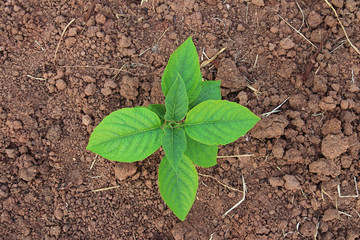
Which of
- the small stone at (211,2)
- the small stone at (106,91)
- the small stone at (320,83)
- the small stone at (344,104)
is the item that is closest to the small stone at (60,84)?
the small stone at (106,91)

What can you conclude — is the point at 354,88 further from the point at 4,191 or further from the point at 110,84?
the point at 4,191

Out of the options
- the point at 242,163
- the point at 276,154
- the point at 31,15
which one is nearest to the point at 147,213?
the point at 242,163

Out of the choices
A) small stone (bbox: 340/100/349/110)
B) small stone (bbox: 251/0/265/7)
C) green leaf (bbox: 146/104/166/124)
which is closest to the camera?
green leaf (bbox: 146/104/166/124)

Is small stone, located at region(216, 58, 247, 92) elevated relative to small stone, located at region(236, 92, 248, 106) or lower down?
elevated

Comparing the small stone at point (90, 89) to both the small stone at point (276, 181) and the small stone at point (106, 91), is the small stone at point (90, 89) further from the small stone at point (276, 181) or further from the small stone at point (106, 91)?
the small stone at point (276, 181)

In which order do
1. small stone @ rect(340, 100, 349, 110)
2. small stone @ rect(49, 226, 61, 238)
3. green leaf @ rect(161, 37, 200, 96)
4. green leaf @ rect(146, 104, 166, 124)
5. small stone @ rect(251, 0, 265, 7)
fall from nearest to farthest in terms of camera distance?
1. green leaf @ rect(161, 37, 200, 96)
2. green leaf @ rect(146, 104, 166, 124)
3. small stone @ rect(49, 226, 61, 238)
4. small stone @ rect(340, 100, 349, 110)
5. small stone @ rect(251, 0, 265, 7)

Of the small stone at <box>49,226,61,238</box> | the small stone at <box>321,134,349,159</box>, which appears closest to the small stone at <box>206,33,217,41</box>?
the small stone at <box>321,134,349,159</box>

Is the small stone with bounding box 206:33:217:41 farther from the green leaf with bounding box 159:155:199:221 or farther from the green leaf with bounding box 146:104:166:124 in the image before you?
the green leaf with bounding box 159:155:199:221

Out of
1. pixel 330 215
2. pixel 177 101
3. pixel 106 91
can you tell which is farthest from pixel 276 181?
pixel 106 91
